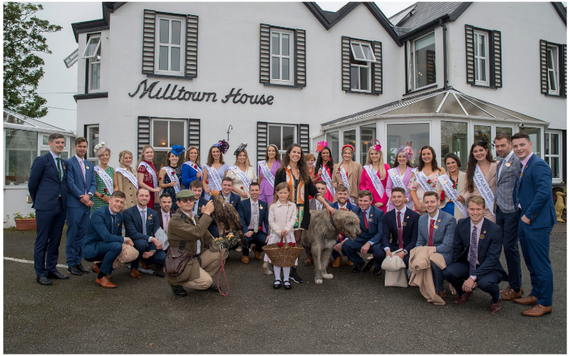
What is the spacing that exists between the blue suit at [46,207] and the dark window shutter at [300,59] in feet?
26.0

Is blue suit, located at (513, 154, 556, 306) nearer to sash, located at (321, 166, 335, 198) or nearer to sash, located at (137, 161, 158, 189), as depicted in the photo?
sash, located at (321, 166, 335, 198)

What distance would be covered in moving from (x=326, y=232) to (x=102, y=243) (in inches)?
116

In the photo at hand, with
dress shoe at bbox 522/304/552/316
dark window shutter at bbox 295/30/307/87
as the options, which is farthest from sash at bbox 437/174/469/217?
dark window shutter at bbox 295/30/307/87

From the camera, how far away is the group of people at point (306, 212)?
4.05m

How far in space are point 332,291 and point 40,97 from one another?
15.4 m

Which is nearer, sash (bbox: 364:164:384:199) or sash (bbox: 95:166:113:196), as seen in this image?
sash (bbox: 95:166:113:196)

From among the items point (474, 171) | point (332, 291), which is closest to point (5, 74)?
point (332, 291)

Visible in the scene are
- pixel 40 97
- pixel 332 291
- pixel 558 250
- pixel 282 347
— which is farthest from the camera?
pixel 40 97

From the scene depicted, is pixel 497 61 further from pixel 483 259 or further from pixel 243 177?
pixel 483 259

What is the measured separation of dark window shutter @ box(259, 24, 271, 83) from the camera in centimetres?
1121

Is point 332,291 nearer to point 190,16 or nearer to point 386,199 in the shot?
point 386,199

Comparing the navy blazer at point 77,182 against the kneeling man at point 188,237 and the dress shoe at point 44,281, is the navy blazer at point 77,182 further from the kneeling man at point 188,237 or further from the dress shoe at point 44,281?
the kneeling man at point 188,237

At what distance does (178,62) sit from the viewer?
10.8 meters

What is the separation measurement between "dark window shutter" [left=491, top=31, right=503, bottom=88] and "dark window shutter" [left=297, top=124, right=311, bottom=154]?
653 centimetres
